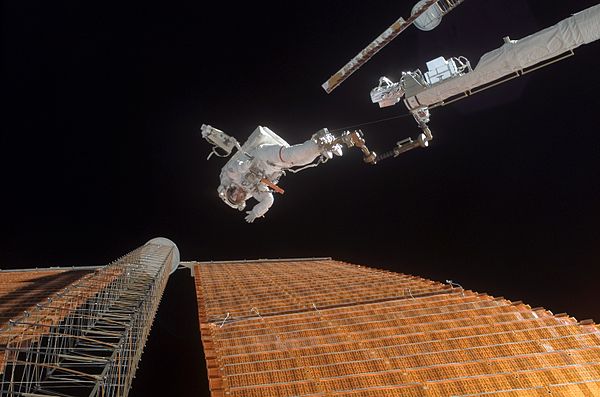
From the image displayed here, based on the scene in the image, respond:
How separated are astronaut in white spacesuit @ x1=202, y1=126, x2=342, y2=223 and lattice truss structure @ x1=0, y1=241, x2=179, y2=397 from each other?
3401 millimetres

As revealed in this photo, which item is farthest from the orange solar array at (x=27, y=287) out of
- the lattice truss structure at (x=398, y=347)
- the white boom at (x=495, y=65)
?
the white boom at (x=495, y=65)

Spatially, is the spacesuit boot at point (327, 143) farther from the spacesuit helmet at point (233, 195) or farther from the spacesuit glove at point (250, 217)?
the spacesuit glove at point (250, 217)

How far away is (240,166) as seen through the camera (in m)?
13.1

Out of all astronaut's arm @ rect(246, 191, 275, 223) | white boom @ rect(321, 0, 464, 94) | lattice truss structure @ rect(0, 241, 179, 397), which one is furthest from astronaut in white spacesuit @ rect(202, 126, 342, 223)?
lattice truss structure @ rect(0, 241, 179, 397)


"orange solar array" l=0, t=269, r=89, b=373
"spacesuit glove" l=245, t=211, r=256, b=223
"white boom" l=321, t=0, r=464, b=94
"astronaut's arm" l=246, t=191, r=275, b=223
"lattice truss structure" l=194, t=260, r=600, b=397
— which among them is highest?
"white boom" l=321, t=0, r=464, b=94

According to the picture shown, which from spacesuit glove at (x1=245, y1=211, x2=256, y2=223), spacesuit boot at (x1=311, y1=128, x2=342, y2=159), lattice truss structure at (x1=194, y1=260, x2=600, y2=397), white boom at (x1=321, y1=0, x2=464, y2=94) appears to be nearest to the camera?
lattice truss structure at (x1=194, y1=260, x2=600, y2=397)


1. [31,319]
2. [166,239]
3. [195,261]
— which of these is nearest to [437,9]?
[31,319]

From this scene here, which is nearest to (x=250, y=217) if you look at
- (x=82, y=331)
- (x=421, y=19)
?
(x=82, y=331)

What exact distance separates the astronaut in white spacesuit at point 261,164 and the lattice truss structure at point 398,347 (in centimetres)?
380

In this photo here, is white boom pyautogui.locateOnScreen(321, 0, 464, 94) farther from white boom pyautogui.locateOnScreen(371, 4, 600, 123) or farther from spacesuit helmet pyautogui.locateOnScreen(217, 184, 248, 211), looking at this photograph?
spacesuit helmet pyautogui.locateOnScreen(217, 184, 248, 211)

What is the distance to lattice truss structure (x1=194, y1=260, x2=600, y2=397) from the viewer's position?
4855mm

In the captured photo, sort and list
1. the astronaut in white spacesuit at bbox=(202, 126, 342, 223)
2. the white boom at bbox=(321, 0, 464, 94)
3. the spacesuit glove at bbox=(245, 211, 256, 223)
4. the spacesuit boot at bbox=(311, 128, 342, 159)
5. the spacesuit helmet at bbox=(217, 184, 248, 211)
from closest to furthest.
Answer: the white boom at bbox=(321, 0, 464, 94) → the spacesuit boot at bbox=(311, 128, 342, 159) → the astronaut in white spacesuit at bbox=(202, 126, 342, 223) → the spacesuit helmet at bbox=(217, 184, 248, 211) → the spacesuit glove at bbox=(245, 211, 256, 223)

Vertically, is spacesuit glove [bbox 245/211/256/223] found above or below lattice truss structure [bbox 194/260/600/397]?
above

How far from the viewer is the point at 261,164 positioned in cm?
1250
